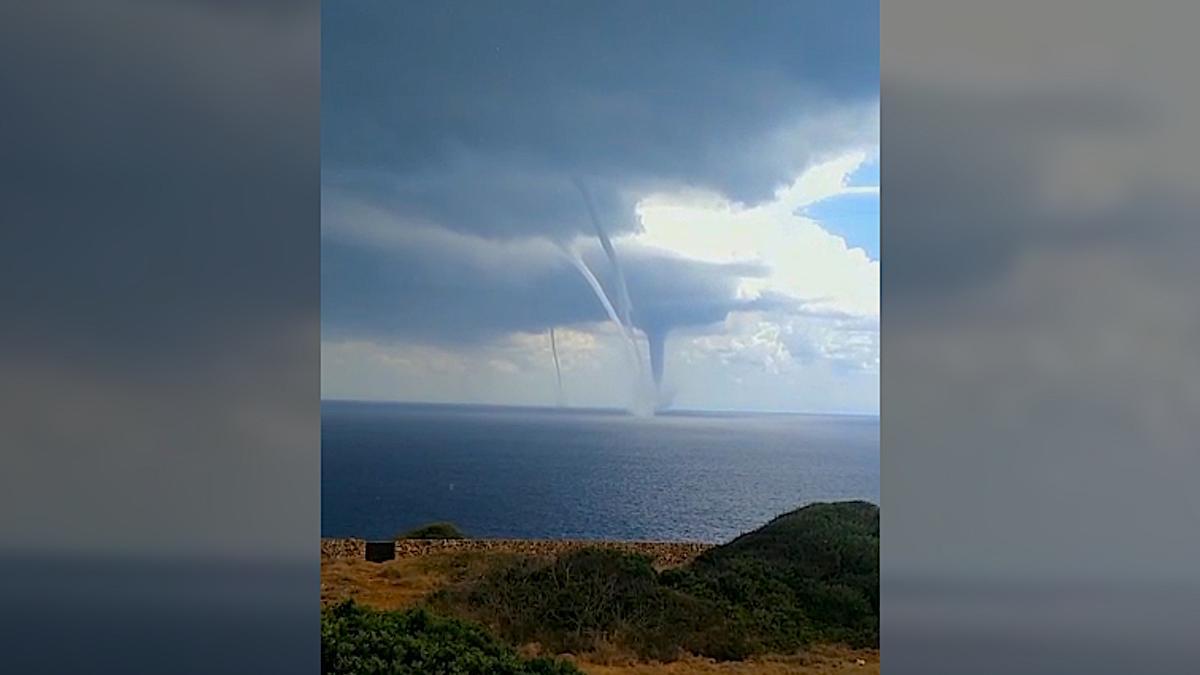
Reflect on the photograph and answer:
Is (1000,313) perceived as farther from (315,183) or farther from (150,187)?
(150,187)

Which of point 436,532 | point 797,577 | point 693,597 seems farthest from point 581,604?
point 797,577

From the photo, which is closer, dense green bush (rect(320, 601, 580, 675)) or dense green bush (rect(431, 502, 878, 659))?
dense green bush (rect(320, 601, 580, 675))

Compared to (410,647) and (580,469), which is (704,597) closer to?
(580,469)

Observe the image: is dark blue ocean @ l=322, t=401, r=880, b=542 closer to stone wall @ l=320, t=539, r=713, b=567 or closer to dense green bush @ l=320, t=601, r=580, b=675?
stone wall @ l=320, t=539, r=713, b=567

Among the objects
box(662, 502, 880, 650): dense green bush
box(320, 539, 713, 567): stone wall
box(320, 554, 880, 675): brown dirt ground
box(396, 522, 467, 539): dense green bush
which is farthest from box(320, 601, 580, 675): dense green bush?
box(662, 502, 880, 650): dense green bush

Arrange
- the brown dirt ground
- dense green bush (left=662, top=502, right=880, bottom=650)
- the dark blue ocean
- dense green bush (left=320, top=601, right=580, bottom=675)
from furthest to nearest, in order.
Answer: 1. dense green bush (left=662, top=502, right=880, bottom=650)
2. the brown dirt ground
3. the dark blue ocean
4. dense green bush (left=320, top=601, right=580, bottom=675)

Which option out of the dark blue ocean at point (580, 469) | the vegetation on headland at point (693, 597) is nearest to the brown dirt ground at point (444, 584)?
the vegetation on headland at point (693, 597)
